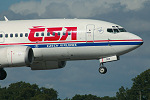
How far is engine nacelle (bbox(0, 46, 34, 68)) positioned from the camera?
5944 cm

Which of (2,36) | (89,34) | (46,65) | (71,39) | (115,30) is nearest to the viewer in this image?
(89,34)

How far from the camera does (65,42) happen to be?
6003 cm

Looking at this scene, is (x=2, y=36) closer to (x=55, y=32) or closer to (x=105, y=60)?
(x=55, y=32)

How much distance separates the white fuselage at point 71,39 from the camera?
59.5m

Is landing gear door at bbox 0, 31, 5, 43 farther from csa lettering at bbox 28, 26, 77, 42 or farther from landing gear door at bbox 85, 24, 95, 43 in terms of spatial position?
landing gear door at bbox 85, 24, 95, 43

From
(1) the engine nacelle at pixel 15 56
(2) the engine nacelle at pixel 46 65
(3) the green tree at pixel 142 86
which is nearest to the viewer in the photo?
(1) the engine nacelle at pixel 15 56

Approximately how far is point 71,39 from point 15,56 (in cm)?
626

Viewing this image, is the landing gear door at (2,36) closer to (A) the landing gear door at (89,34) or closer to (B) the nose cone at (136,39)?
(A) the landing gear door at (89,34)

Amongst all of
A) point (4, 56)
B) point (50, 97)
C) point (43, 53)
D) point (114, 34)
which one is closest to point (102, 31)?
point (114, 34)

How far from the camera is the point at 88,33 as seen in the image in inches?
2356

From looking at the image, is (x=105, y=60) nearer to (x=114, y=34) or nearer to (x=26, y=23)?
(x=114, y=34)

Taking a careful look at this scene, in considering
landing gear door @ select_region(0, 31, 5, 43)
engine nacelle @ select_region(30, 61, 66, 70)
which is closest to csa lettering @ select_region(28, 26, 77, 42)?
landing gear door @ select_region(0, 31, 5, 43)

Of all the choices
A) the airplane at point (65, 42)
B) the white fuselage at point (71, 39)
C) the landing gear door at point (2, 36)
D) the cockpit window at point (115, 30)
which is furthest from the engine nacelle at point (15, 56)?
the cockpit window at point (115, 30)

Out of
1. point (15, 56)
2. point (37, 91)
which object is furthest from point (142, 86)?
point (15, 56)
